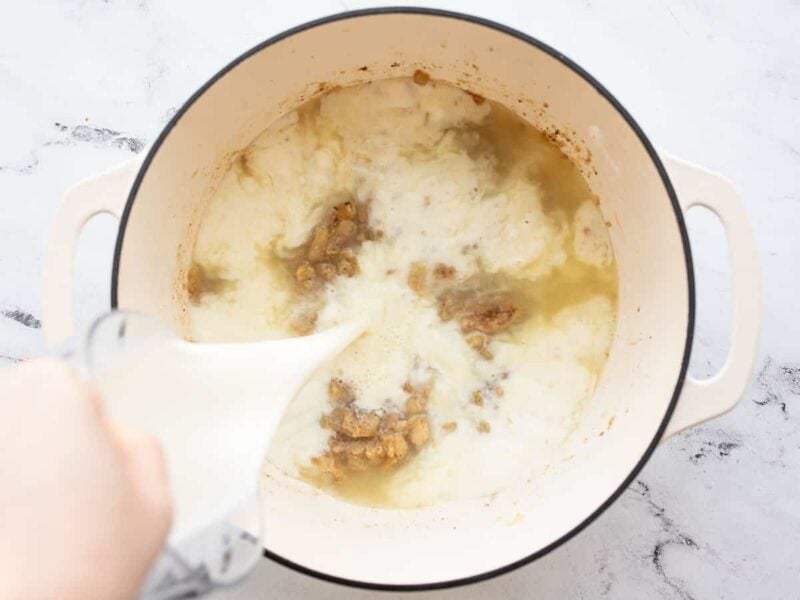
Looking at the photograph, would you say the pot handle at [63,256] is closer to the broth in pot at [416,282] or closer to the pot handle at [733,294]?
the broth in pot at [416,282]

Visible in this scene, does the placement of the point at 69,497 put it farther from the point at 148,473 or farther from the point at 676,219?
the point at 676,219

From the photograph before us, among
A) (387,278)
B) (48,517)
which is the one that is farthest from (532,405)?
(48,517)

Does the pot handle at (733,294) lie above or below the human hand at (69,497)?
above

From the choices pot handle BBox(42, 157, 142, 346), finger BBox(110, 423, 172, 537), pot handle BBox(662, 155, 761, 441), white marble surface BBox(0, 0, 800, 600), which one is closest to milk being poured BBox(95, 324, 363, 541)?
finger BBox(110, 423, 172, 537)

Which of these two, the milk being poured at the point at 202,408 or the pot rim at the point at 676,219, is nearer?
the milk being poured at the point at 202,408

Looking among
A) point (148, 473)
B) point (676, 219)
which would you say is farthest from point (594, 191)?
point (148, 473)

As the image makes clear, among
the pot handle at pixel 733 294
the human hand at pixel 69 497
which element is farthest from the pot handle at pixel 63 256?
the pot handle at pixel 733 294
